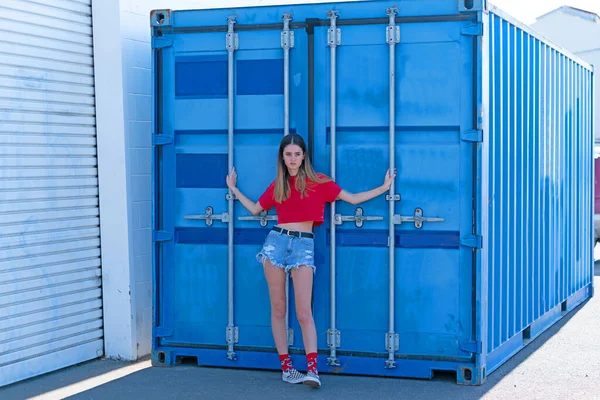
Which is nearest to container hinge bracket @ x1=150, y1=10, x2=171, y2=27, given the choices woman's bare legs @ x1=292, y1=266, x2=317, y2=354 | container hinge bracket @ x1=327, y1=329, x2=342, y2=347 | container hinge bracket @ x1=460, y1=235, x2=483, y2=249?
woman's bare legs @ x1=292, y1=266, x2=317, y2=354

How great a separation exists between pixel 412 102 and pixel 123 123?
2.40 m

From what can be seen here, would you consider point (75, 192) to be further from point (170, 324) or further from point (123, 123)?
point (170, 324)

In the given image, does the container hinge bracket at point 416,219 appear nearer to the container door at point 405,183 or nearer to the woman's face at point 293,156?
the container door at point 405,183

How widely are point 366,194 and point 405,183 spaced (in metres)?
0.31

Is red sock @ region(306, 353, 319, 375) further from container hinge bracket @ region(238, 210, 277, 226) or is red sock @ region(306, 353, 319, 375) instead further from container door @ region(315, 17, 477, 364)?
container hinge bracket @ region(238, 210, 277, 226)

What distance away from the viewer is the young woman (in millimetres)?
7156

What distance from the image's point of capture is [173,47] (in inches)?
306

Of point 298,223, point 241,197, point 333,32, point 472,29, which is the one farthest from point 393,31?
point 241,197

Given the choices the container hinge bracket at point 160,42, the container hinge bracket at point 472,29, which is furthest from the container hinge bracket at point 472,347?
the container hinge bracket at point 160,42

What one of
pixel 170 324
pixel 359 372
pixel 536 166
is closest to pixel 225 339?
pixel 170 324

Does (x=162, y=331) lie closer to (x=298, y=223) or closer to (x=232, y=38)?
(x=298, y=223)

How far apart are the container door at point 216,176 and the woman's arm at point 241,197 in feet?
0.23

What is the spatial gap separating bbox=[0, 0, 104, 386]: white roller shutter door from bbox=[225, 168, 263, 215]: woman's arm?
4.44ft

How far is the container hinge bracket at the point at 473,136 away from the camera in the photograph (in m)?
7.14
